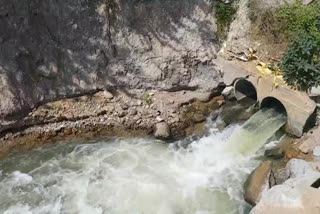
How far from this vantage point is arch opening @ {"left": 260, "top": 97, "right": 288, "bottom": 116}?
1270 cm

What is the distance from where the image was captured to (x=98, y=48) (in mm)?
13023

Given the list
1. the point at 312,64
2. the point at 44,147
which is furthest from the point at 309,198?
the point at 44,147

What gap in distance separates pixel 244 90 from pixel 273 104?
985 mm

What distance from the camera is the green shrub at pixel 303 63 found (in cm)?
1189

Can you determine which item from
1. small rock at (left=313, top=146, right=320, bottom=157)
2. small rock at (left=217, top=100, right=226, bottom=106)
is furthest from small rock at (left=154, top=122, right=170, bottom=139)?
small rock at (left=313, top=146, right=320, bottom=157)

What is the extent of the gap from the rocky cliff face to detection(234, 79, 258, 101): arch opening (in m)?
0.63

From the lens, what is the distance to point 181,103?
13.3 metres

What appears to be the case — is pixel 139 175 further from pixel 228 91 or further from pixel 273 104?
pixel 273 104

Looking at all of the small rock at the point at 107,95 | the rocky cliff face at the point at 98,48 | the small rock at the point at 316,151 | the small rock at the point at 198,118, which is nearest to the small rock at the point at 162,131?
the small rock at the point at 198,118

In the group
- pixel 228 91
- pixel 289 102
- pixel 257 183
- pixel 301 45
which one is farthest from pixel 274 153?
pixel 301 45

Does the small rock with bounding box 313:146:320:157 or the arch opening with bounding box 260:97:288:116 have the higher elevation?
the arch opening with bounding box 260:97:288:116

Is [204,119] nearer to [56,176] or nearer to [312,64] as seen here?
[312,64]

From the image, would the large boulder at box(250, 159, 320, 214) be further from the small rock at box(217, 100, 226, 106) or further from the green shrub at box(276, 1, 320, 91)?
the small rock at box(217, 100, 226, 106)

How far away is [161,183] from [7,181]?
381cm
